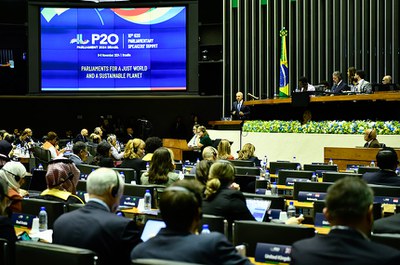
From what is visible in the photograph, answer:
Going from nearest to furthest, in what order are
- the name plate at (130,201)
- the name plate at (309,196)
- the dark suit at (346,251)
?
the dark suit at (346,251)
the name plate at (130,201)
the name plate at (309,196)

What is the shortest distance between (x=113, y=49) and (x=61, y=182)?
1683cm

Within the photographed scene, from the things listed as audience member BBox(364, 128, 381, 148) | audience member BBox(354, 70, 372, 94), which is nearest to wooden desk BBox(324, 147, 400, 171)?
audience member BBox(364, 128, 381, 148)

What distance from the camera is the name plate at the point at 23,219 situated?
6095 mm

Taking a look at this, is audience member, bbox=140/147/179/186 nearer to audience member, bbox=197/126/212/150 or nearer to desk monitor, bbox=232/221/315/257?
desk monitor, bbox=232/221/315/257

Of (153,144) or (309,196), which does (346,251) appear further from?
(153,144)

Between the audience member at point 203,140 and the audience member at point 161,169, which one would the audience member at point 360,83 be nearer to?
the audience member at point 203,140

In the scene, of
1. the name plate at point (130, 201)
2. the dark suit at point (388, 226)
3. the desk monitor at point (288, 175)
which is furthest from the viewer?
the desk monitor at point (288, 175)

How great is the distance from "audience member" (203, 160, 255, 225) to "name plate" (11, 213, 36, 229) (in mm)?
1648

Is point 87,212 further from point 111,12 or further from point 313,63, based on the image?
point 111,12

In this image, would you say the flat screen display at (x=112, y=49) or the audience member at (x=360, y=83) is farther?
the flat screen display at (x=112, y=49)

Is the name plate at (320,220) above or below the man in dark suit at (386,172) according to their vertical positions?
below

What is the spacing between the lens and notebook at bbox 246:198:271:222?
6.09m

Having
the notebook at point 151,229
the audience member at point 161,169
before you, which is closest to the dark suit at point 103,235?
the notebook at point 151,229

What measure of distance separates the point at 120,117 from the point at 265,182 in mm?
16938
